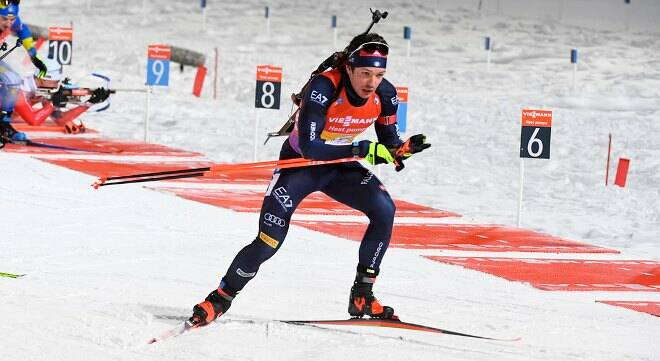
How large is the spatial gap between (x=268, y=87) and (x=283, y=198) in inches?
341

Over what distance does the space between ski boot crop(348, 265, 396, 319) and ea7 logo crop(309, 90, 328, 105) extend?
1056mm

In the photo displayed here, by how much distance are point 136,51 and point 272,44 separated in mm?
4708

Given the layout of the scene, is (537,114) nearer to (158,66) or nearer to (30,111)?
(30,111)

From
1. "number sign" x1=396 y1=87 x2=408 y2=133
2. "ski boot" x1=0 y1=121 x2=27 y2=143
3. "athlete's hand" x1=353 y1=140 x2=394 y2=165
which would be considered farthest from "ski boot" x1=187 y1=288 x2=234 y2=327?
"ski boot" x1=0 y1=121 x2=27 y2=143

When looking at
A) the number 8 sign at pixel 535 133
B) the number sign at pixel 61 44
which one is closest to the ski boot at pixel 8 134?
the number sign at pixel 61 44

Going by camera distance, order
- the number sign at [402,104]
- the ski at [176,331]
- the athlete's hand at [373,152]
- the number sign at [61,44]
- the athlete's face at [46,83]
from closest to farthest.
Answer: the ski at [176,331] → the athlete's hand at [373,152] → the number sign at [402,104] → the athlete's face at [46,83] → the number sign at [61,44]

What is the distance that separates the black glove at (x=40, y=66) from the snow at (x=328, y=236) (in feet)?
5.59

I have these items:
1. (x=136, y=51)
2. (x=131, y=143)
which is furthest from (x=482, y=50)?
(x=131, y=143)

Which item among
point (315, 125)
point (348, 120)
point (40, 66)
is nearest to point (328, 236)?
point (348, 120)

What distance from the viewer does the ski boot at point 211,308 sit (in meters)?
7.07

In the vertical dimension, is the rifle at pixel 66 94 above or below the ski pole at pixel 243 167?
above

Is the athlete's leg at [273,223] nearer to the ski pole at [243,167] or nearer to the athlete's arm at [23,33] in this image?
the ski pole at [243,167]

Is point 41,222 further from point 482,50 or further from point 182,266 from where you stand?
point 482,50

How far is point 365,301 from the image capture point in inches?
294
